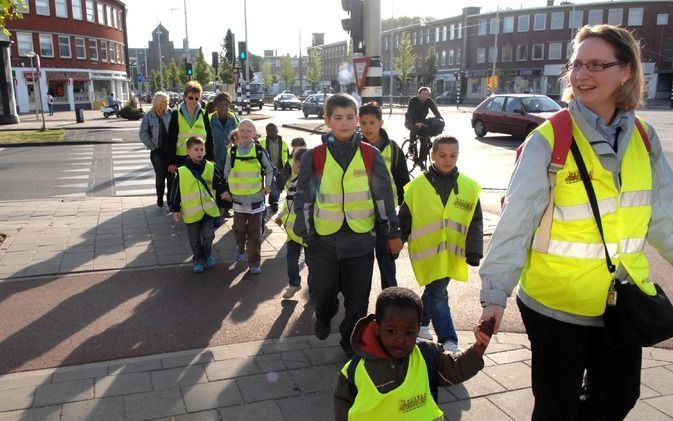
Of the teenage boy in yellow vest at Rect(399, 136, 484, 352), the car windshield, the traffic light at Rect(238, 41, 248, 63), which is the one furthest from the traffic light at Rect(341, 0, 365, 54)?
the traffic light at Rect(238, 41, 248, 63)

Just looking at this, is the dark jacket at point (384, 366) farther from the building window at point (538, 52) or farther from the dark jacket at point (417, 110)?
the building window at point (538, 52)

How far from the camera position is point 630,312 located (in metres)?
2.17

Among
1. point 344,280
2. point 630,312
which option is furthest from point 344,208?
point 630,312

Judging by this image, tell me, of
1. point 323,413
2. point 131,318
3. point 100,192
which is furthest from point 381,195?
point 100,192

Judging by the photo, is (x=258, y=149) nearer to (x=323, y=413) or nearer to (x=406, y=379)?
(x=323, y=413)

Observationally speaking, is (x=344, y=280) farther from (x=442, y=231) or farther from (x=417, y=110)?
(x=417, y=110)

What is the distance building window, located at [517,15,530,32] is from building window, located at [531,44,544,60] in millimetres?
2333

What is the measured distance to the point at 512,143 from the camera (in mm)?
19625

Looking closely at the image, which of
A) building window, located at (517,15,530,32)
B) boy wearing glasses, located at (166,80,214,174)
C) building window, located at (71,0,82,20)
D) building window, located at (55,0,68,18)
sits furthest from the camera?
building window, located at (517,15,530,32)

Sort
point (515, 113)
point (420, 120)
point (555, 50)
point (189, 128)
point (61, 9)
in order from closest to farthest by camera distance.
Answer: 1. point (189, 128)
2. point (420, 120)
3. point (515, 113)
4. point (61, 9)
5. point (555, 50)

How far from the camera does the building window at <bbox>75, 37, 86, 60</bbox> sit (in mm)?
51188

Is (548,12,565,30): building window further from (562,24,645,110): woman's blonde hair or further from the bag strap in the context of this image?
the bag strap

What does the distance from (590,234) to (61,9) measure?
55868mm

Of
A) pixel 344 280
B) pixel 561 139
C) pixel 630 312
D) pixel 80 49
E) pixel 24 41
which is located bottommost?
pixel 344 280
